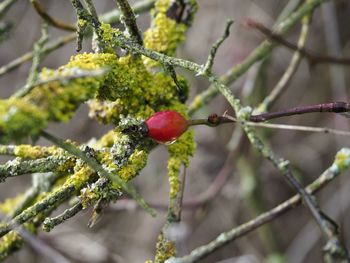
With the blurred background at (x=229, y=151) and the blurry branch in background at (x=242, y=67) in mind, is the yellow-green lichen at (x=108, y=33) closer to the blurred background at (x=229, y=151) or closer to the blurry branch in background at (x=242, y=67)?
the blurry branch in background at (x=242, y=67)

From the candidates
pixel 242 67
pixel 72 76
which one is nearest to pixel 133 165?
pixel 72 76

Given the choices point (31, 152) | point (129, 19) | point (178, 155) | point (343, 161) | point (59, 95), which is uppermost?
point (129, 19)

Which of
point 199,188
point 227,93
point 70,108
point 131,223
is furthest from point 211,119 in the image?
point 131,223

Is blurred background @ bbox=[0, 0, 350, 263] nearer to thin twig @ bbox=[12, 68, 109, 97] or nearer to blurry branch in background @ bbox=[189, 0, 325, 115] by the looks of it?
blurry branch in background @ bbox=[189, 0, 325, 115]

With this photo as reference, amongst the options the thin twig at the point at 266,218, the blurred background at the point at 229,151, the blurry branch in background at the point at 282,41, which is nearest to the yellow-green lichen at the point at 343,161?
the thin twig at the point at 266,218

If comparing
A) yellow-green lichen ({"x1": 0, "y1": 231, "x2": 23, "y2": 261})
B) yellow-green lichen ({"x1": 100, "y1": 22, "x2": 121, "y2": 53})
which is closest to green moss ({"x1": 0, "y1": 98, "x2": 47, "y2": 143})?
yellow-green lichen ({"x1": 100, "y1": 22, "x2": 121, "y2": 53})

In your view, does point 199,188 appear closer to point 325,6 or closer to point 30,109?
point 325,6

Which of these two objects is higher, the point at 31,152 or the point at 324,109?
the point at 31,152

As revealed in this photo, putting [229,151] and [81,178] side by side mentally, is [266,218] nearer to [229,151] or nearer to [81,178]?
[81,178]

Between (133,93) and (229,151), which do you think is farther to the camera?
(229,151)
